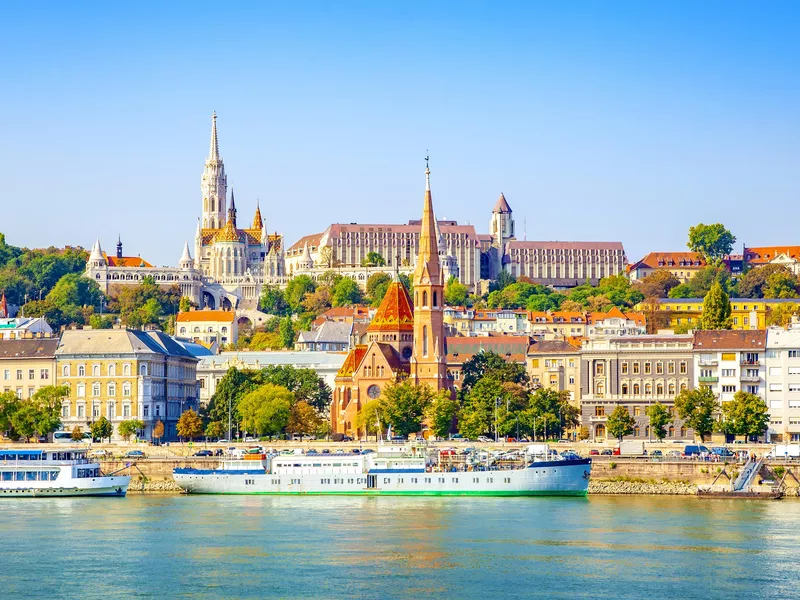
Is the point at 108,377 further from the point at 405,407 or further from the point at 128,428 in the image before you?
the point at 405,407

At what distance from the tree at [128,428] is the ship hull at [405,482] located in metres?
21.9

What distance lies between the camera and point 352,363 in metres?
130

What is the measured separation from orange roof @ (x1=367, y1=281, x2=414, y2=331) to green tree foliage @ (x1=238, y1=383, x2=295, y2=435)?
53.8ft

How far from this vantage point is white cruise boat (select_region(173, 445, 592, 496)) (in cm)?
9156

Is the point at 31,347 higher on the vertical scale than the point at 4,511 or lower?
higher

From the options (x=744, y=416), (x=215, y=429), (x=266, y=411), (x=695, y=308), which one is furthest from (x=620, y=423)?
(x=695, y=308)

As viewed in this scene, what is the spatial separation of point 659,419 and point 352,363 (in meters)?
27.3

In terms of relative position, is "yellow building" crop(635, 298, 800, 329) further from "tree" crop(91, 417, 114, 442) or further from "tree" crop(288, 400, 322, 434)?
"tree" crop(91, 417, 114, 442)

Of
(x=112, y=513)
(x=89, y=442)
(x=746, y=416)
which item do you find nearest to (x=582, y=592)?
(x=112, y=513)

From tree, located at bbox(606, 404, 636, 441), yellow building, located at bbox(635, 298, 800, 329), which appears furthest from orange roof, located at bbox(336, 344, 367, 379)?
yellow building, located at bbox(635, 298, 800, 329)

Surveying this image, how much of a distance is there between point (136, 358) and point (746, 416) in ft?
126

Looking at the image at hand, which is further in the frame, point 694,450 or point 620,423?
point 620,423

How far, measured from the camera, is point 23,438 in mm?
114625

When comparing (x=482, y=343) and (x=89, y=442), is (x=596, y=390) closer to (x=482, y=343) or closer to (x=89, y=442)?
(x=482, y=343)
